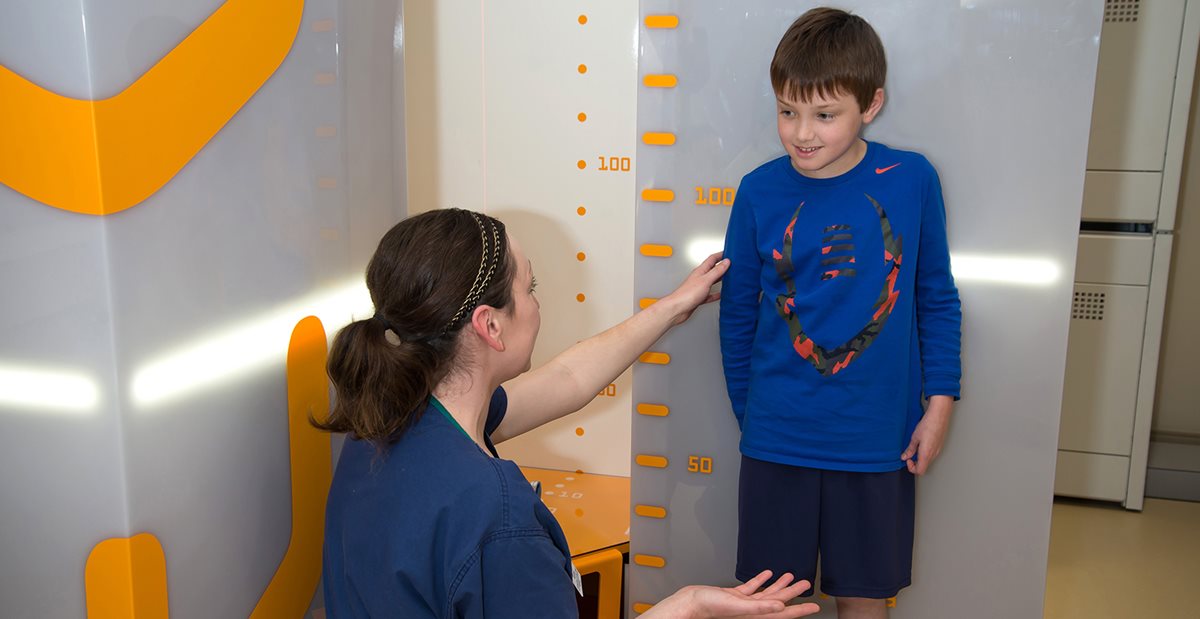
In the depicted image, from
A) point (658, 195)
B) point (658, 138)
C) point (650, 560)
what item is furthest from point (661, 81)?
point (650, 560)

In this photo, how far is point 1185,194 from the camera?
3.58m

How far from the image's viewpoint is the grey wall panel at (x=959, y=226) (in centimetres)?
188

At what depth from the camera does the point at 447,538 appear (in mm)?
1288

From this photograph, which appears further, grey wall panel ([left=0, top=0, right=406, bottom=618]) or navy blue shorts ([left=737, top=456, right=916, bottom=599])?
navy blue shorts ([left=737, top=456, right=916, bottom=599])

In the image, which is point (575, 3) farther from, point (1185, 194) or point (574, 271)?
point (1185, 194)

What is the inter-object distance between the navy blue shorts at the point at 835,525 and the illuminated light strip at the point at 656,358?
309 millimetres

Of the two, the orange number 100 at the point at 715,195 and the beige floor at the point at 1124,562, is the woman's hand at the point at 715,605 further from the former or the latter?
the beige floor at the point at 1124,562

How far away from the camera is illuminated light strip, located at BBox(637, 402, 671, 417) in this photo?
2195 millimetres

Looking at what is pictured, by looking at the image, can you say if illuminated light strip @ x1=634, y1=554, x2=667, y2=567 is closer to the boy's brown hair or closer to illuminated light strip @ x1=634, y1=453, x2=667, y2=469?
illuminated light strip @ x1=634, y1=453, x2=667, y2=469

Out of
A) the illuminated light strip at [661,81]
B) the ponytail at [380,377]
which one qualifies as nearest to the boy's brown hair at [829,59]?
the illuminated light strip at [661,81]

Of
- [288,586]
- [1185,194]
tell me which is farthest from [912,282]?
[1185,194]

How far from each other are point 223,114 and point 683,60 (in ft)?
3.13

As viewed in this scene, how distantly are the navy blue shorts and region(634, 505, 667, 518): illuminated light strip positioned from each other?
0.28 metres

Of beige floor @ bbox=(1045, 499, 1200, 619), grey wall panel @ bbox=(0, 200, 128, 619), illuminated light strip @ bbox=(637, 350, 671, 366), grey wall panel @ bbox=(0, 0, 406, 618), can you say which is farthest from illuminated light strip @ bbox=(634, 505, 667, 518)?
beige floor @ bbox=(1045, 499, 1200, 619)
